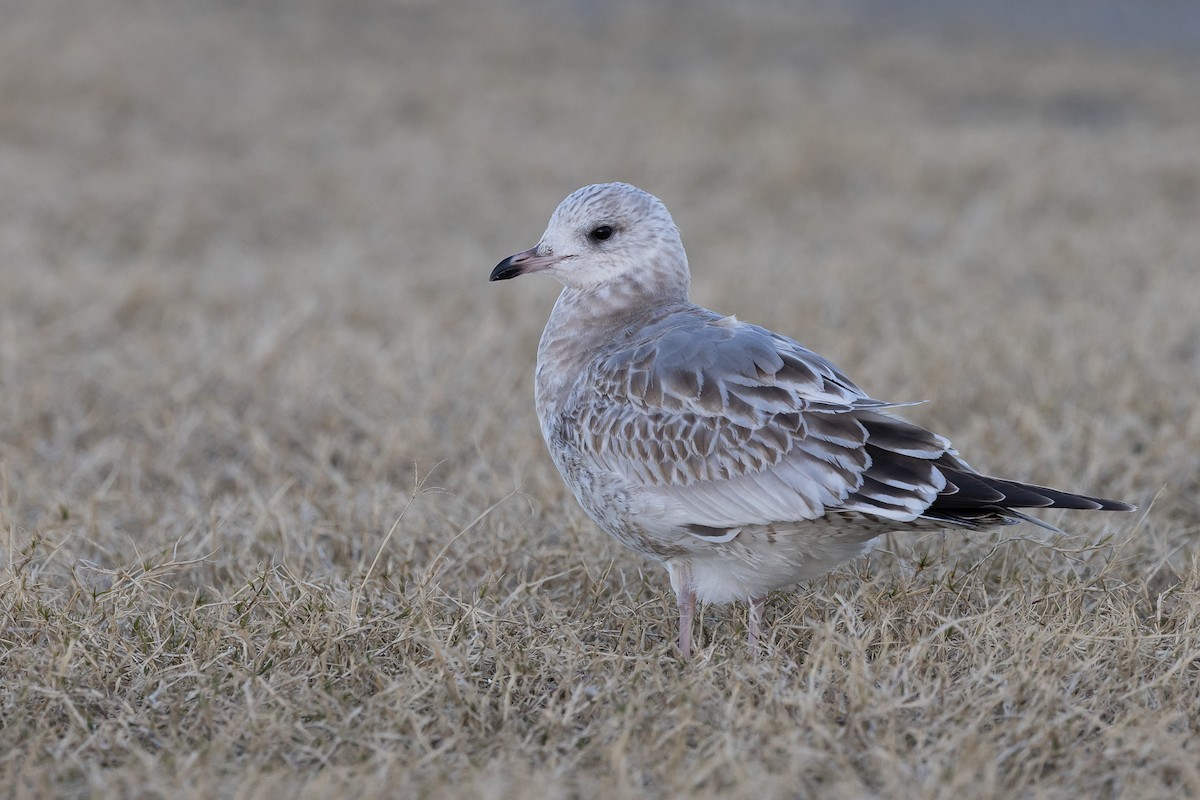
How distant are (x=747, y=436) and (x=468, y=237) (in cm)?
618

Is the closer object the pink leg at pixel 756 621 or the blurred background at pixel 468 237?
the pink leg at pixel 756 621

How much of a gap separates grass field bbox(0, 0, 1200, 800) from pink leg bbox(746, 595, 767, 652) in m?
0.08

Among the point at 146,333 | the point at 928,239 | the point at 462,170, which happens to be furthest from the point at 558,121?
the point at 146,333

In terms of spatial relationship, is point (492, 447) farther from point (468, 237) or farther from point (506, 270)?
point (468, 237)

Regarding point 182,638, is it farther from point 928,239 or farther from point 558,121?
point 558,121

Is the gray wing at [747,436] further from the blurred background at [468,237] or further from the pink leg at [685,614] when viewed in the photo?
the blurred background at [468,237]

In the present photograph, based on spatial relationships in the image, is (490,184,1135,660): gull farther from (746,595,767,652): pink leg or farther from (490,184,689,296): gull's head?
(490,184,689,296): gull's head

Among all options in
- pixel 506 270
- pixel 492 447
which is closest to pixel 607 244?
pixel 506 270

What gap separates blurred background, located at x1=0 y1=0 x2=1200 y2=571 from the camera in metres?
4.61

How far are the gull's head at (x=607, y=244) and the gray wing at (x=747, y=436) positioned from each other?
40 centimetres

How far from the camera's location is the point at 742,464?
2.94 metres

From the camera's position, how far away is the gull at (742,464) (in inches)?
110

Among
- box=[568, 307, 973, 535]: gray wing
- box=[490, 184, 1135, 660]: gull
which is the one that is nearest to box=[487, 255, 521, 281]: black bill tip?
box=[490, 184, 1135, 660]: gull

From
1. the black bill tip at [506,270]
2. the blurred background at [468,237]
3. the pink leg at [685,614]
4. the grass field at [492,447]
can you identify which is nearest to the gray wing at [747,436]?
the pink leg at [685,614]
